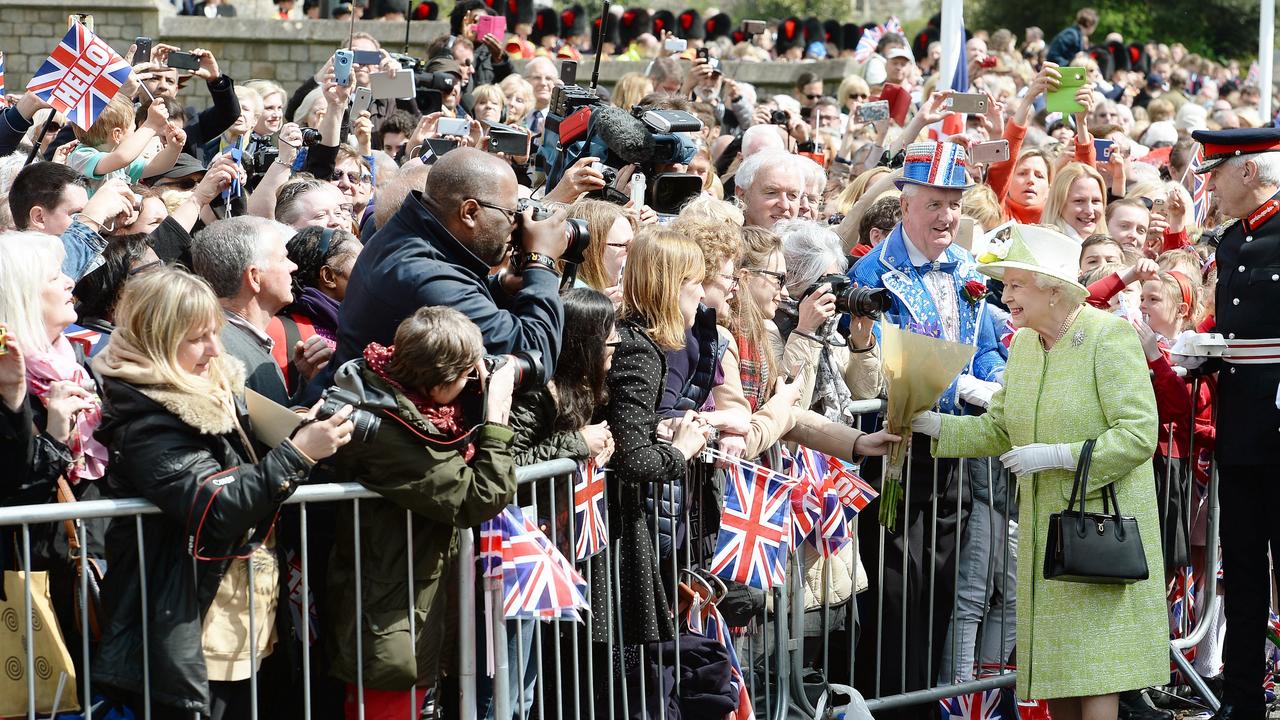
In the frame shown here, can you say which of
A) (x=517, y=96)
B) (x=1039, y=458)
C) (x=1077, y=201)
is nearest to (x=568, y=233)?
(x=1039, y=458)

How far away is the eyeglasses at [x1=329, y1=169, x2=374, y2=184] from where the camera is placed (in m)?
7.05

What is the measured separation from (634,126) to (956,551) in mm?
1925

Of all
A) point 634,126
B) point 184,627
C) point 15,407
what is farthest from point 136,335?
point 634,126

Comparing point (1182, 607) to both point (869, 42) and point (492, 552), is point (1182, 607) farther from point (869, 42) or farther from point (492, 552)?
point (869, 42)

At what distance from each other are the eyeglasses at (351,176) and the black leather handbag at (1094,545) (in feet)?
11.8

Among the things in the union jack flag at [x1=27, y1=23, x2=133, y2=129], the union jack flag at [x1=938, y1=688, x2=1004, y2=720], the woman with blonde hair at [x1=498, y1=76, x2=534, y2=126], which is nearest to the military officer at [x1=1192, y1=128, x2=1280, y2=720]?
the union jack flag at [x1=938, y1=688, x2=1004, y2=720]

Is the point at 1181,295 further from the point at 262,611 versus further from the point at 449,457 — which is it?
the point at 262,611

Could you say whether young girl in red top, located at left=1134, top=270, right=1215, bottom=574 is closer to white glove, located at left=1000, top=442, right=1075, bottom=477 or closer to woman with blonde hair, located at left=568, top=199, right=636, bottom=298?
white glove, located at left=1000, top=442, right=1075, bottom=477

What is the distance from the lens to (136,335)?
389 centimetres

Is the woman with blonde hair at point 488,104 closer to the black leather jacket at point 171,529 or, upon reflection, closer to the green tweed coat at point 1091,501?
the green tweed coat at point 1091,501

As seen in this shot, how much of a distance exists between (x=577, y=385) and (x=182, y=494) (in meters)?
1.19

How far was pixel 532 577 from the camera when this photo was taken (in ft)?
14.0

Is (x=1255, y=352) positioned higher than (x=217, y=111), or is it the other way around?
(x=217, y=111)

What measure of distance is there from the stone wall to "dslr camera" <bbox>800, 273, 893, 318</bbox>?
14.5m
